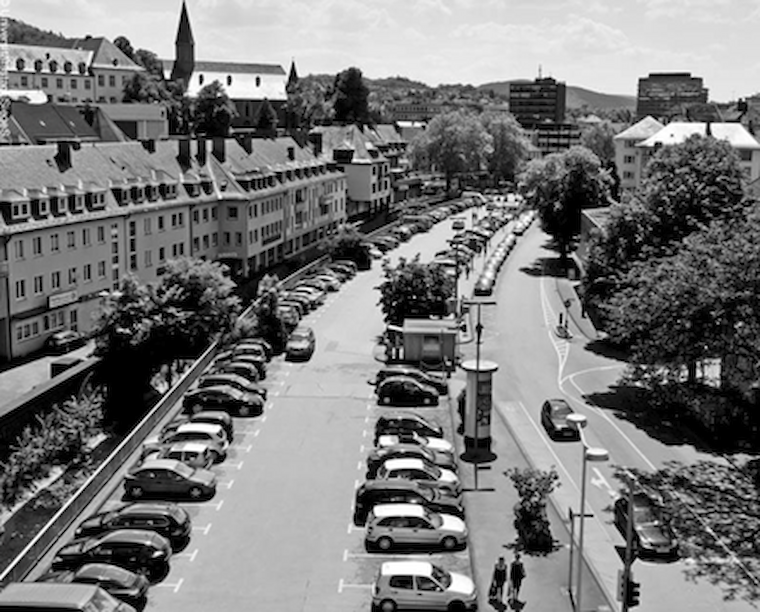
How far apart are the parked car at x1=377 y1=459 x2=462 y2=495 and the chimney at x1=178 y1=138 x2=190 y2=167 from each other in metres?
47.1

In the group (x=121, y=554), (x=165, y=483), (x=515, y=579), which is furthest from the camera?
(x=165, y=483)

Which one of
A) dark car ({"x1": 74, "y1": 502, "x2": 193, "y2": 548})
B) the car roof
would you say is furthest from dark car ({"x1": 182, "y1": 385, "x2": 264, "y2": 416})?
the car roof

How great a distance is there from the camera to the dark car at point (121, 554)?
30.1 metres

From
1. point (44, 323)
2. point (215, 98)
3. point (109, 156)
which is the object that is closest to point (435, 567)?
point (44, 323)

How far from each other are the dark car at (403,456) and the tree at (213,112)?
120 metres

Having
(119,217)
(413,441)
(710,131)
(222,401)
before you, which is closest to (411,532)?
(413,441)

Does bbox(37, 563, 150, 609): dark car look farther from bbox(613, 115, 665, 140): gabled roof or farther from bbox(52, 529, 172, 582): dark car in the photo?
bbox(613, 115, 665, 140): gabled roof

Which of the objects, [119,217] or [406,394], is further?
[119,217]

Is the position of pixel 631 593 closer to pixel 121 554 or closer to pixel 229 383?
pixel 121 554

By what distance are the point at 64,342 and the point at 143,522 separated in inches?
1113

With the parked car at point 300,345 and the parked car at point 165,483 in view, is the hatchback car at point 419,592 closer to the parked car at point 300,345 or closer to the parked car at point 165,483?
A: the parked car at point 165,483

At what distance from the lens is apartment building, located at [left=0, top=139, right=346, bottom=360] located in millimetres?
56844

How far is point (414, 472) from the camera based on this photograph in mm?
37094

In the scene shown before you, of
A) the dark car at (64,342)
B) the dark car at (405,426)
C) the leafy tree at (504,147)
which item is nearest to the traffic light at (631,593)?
the dark car at (405,426)
